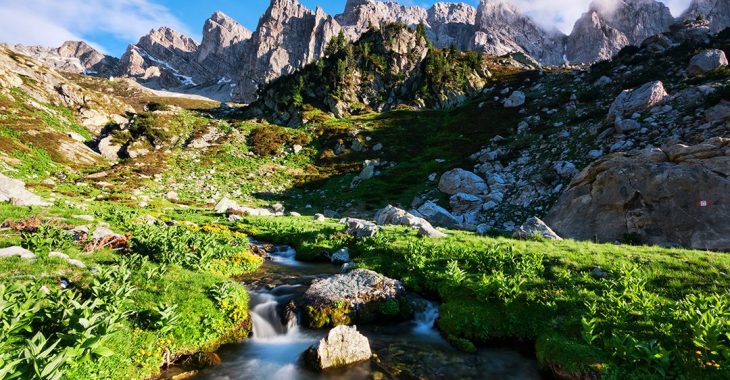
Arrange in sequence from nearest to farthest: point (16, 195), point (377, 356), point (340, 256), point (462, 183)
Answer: point (377, 356)
point (340, 256)
point (16, 195)
point (462, 183)

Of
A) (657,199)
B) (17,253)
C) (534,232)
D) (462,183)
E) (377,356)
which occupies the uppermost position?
(462,183)

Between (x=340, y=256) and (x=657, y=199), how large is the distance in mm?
20386

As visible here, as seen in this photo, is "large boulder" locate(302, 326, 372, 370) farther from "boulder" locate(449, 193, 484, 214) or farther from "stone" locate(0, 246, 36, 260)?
"boulder" locate(449, 193, 484, 214)

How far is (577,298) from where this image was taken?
1156 cm

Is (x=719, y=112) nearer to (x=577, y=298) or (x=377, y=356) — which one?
(x=577, y=298)

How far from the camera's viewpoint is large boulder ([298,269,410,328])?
1268cm

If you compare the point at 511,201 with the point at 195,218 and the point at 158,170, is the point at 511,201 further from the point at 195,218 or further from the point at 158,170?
the point at 158,170

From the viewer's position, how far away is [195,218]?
30.7 metres

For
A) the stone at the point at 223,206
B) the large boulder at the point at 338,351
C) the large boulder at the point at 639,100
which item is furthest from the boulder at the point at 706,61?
the stone at the point at 223,206

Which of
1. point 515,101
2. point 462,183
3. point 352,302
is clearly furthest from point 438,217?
point 515,101

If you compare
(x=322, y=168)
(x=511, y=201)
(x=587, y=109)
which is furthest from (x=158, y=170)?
(x=587, y=109)

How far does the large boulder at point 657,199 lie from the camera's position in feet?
65.0

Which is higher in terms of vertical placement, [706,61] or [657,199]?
[706,61]

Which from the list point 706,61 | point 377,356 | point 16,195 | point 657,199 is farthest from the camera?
point 706,61
